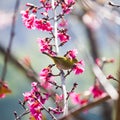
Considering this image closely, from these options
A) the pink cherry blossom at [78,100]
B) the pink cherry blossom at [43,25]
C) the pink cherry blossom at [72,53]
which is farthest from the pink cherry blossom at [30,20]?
the pink cherry blossom at [78,100]

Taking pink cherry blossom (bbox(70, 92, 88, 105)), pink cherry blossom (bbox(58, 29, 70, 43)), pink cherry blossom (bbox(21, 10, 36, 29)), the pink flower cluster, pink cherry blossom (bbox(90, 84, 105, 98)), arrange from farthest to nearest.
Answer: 1. pink cherry blossom (bbox(70, 92, 88, 105))
2. pink cherry blossom (bbox(90, 84, 105, 98))
3. pink cherry blossom (bbox(21, 10, 36, 29))
4. pink cherry blossom (bbox(58, 29, 70, 43))
5. the pink flower cluster

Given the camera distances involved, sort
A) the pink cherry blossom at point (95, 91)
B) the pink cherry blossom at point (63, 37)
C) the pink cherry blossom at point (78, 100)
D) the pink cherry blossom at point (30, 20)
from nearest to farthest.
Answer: the pink cherry blossom at point (63, 37), the pink cherry blossom at point (30, 20), the pink cherry blossom at point (95, 91), the pink cherry blossom at point (78, 100)

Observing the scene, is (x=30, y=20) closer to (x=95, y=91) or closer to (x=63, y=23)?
(x=63, y=23)

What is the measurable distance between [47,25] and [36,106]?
1.07ft

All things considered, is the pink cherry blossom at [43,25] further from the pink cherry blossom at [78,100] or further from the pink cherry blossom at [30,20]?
the pink cherry blossom at [78,100]

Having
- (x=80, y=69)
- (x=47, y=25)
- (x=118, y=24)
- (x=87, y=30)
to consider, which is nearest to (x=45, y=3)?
(x=47, y=25)

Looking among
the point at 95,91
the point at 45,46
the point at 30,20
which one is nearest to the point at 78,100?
the point at 95,91

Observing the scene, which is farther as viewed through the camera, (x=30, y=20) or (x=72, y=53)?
(x=30, y=20)

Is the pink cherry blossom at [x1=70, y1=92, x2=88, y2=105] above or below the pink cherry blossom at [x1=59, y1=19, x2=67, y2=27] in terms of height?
below

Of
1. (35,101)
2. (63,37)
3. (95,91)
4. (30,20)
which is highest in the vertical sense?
(30,20)

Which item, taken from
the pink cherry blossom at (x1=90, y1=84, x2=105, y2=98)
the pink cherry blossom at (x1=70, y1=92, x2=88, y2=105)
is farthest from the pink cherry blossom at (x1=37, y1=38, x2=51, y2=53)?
the pink cherry blossom at (x1=70, y1=92, x2=88, y2=105)

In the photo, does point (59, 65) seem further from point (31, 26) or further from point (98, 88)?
point (98, 88)

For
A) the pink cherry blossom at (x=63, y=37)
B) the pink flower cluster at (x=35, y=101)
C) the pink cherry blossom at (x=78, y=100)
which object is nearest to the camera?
the pink flower cluster at (x=35, y=101)

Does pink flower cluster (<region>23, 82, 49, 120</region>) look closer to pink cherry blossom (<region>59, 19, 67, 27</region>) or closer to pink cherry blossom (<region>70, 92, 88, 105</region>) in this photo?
pink cherry blossom (<region>59, 19, 67, 27</region>)
